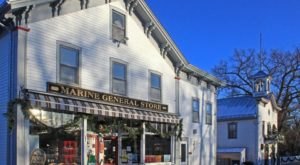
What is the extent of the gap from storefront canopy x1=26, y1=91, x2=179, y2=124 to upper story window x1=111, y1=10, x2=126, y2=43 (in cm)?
327

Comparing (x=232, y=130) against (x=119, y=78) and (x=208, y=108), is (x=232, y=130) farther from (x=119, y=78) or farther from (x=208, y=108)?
(x=119, y=78)

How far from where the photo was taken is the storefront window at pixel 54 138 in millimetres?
15740

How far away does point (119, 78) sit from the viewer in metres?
20.2

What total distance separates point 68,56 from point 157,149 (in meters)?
7.58

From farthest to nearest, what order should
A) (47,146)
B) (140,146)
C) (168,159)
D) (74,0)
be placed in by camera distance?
(168,159) → (140,146) → (74,0) → (47,146)

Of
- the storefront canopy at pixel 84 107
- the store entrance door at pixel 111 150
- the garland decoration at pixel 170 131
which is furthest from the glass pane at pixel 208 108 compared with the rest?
the store entrance door at pixel 111 150

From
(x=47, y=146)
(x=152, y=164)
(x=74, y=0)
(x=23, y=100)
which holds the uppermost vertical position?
(x=74, y=0)

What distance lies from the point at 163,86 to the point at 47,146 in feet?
29.0

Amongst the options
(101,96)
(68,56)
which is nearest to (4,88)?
(68,56)

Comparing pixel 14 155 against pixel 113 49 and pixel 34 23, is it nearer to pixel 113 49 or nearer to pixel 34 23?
pixel 34 23

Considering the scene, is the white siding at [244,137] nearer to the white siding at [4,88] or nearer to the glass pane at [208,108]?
the glass pane at [208,108]

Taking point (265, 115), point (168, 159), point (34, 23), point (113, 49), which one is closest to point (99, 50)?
point (113, 49)

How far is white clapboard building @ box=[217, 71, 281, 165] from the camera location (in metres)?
39.7

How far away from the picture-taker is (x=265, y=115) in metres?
Result: 42.9
